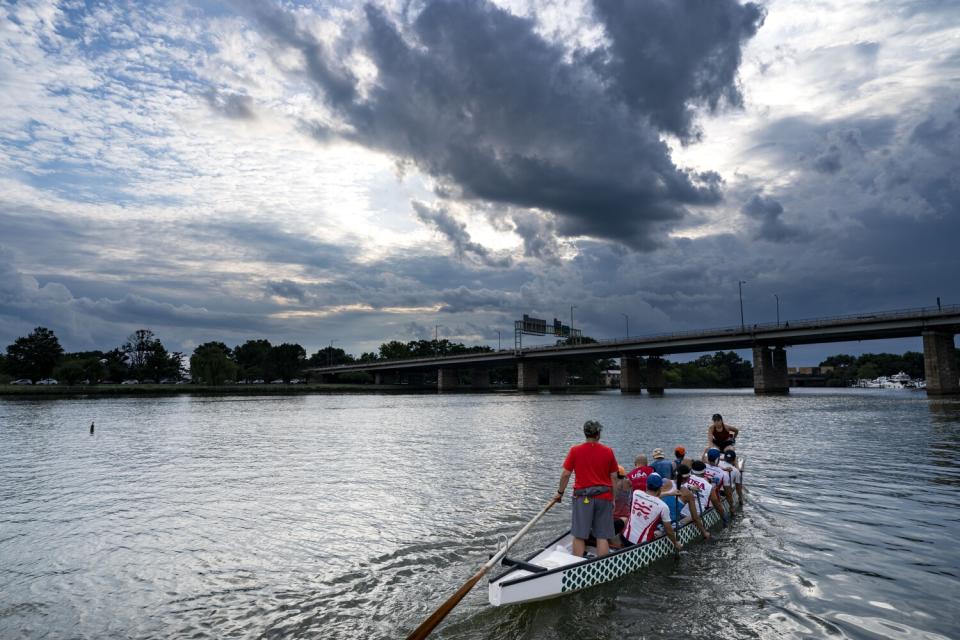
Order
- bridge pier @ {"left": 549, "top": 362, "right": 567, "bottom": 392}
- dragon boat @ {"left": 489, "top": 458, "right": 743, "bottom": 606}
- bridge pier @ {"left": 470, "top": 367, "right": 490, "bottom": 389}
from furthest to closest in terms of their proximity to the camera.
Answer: bridge pier @ {"left": 470, "top": 367, "right": 490, "bottom": 389} → bridge pier @ {"left": 549, "top": 362, "right": 567, "bottom": 392} → dragon boat @ {"left": 489, "top": 458, "right": 743, "bottom": 606}

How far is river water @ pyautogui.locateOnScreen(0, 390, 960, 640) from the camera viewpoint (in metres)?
8.94

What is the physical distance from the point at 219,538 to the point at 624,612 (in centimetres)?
1022

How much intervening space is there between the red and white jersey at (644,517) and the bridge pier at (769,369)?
10382 centimetres

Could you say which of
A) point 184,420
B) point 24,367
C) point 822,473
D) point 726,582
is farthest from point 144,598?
point 24,367

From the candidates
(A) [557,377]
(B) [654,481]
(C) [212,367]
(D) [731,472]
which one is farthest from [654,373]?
(B) [654,481]

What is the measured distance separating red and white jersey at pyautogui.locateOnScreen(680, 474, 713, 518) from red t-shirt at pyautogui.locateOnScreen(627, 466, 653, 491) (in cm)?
214

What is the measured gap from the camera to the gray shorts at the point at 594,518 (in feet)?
33.4

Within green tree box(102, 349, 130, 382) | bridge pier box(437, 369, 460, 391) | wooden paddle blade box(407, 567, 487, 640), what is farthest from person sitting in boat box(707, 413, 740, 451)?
green tree box(102, 349, 130, 382)

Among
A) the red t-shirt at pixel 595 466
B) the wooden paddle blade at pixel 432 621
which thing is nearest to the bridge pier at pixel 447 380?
the red t-shirt at pixel 595 466

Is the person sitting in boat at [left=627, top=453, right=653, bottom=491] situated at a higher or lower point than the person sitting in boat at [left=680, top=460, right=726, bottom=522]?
higher

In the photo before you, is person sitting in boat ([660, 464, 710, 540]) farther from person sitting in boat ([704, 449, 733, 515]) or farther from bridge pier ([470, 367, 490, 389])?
bridge pier ([470, 367, 490, 389])

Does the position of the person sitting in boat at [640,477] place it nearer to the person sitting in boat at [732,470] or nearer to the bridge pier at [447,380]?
the person sitting in boat at [732,470]

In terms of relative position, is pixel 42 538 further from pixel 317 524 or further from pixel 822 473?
pixel 822 473

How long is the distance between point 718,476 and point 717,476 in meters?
0.04
